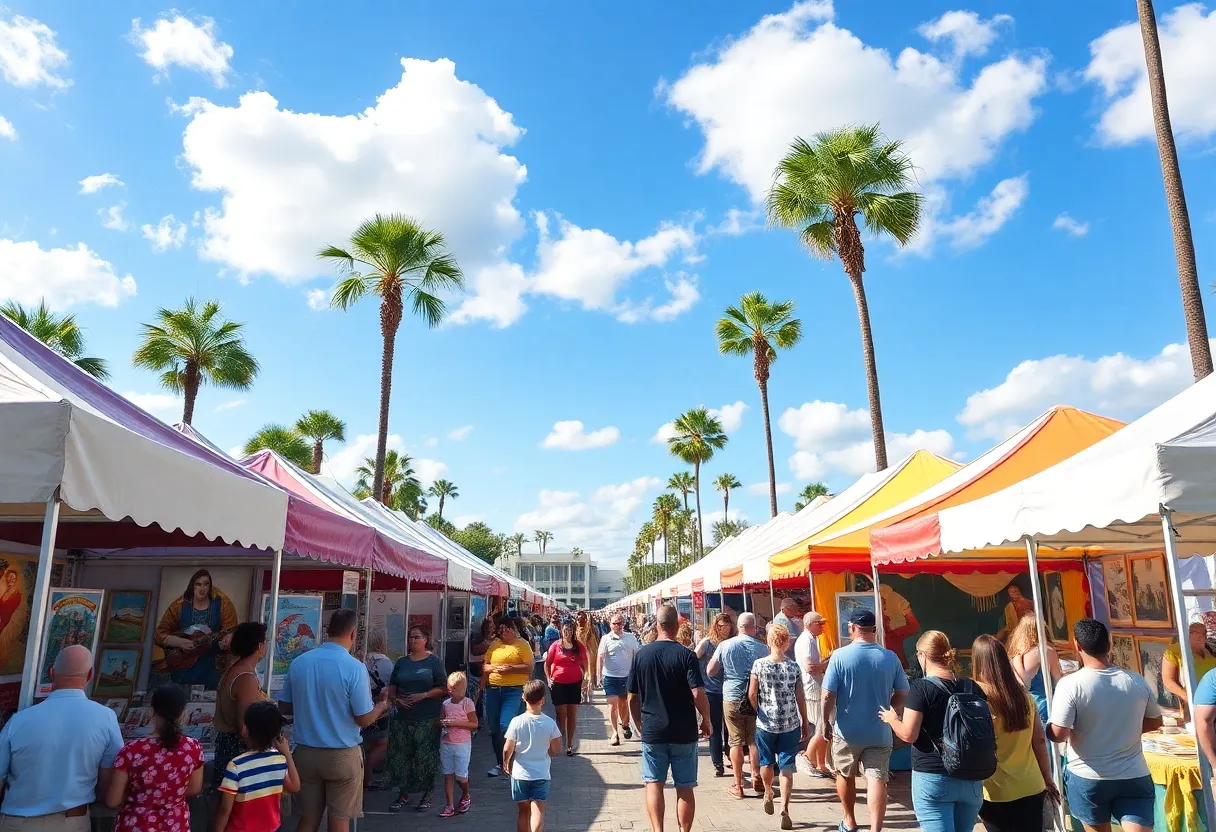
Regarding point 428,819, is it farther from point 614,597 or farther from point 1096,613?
point 614,597

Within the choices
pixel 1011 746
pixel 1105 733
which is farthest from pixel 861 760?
pixel 1105 733

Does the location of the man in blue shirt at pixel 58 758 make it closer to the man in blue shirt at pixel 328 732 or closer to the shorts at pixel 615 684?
the man in blue shirt at pixel 328 732

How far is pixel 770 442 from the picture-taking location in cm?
2902

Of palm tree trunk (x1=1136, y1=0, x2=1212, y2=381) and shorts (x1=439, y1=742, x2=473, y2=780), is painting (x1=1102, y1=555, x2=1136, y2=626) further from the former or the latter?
shorts (x1=439, y1=742, x2=473, y2=780)

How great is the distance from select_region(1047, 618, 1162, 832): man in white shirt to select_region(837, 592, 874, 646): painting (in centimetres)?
540

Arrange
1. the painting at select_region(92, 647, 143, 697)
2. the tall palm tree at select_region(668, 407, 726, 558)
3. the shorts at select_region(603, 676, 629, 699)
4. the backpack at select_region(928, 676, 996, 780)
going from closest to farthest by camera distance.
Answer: the backpack at select_region(928, 676, 996, 780)
the painting at select_region(92, 647, 143, 697)
the shorts at select_region(603, 676, 629, 699)
the tall palm tree at select_region(668, 407, 726, 558)

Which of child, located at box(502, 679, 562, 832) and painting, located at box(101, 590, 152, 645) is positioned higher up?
painting, located at box(101, 590, 152, 645)

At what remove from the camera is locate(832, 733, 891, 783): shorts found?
6.12 meters

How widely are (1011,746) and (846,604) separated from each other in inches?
217

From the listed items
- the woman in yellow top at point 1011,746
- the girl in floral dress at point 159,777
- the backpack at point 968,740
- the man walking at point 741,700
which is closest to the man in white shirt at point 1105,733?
the woman in yellow top at point 1011,746

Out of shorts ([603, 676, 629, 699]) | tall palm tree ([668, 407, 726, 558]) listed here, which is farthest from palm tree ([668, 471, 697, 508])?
shorts ([603, 676, 629, 699])

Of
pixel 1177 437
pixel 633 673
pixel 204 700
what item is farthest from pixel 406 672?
pixel 1177 437

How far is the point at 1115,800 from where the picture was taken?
4371 mm

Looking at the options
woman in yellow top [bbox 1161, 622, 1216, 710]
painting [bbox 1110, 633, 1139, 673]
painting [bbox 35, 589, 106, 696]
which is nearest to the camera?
painting [bbox 35, 589, 106, 696]
